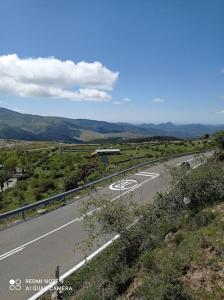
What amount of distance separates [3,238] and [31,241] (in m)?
1.61

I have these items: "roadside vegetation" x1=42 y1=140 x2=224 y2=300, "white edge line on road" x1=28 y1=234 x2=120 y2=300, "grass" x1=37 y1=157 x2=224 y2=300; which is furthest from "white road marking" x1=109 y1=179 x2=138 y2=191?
"white edge line on road" x1=28 y1=234 x2=120 y2=300

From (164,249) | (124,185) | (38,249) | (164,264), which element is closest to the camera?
(164,264)

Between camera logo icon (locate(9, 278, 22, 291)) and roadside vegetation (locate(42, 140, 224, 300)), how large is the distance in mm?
1073

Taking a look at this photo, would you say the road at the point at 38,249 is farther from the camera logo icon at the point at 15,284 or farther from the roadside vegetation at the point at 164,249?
the roadside vegetation at the point at 164,249

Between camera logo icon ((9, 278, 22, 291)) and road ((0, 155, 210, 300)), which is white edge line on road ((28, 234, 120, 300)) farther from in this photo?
camera logo icon ((9, 278, 22, 291))

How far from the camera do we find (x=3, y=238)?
15.9 meters

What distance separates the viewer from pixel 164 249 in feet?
36.7

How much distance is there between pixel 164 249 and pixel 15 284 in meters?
4.79

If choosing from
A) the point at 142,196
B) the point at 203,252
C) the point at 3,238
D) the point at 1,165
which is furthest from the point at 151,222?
the point at 1,165

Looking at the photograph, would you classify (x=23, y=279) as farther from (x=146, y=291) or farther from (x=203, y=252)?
(x=203, y=252)

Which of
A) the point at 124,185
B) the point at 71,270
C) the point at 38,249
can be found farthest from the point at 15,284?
the point at 124,185

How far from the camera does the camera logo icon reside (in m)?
10.7

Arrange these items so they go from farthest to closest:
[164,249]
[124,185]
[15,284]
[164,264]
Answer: [124,185]
[164,249]
[15,284]
[164,264]

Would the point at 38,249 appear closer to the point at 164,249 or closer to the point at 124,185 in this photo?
the point at 164,249
